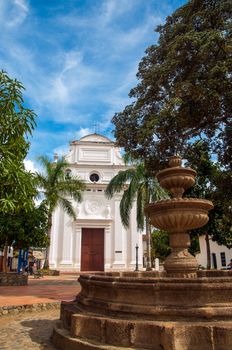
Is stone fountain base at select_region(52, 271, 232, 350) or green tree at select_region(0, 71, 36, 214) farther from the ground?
green tree at select_region(0, 71, 36, 214)

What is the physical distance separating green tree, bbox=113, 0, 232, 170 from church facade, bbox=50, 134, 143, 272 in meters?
12.4

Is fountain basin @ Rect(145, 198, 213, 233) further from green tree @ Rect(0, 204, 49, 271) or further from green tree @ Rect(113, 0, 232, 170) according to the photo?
green tree @ Rect(0, 204, 49, 271)

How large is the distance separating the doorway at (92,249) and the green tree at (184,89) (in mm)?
13815

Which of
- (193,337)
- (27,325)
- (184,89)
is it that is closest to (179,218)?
(193,337)

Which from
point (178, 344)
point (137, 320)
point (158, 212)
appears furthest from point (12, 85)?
point (178, 344)

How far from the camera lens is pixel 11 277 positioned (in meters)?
13.7

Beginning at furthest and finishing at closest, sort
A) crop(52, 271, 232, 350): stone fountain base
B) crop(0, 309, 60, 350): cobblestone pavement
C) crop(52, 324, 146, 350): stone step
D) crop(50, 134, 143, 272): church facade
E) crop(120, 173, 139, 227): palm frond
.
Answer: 1. crop(50, 134, 143, 272): church facade
2. crop(120, 173, 139, 227): palm frond
3. crop(0, 309, 60, 350): cobblestone pavement
4. crop(52, 324, 146, 350): stone step
5. crop(52, 271, 232, 350): stone fountain base

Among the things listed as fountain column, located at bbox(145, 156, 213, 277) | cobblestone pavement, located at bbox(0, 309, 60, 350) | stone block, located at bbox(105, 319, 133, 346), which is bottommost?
cobblestone pavement, located at bbox(0, 309, 60, 350)

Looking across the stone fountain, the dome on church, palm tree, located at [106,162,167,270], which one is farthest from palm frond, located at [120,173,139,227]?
the stone fountain

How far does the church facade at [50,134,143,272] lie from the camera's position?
2341 cm

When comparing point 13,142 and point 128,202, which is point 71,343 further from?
point 128,202

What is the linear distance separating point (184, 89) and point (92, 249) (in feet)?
55.7

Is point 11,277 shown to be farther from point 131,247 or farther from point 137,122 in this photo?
point 131,247

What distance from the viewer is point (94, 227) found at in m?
24.4
